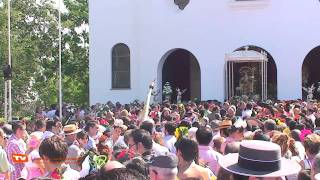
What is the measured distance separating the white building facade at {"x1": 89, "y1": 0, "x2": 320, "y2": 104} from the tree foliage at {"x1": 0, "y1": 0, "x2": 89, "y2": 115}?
5.58m

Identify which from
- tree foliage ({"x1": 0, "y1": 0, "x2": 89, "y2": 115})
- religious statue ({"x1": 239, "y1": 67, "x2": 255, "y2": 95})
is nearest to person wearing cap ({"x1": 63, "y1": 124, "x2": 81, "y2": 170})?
religious statue ({"x1": 239, "y1": 67, "x2": 255, "y2": 95})

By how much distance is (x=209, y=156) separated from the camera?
23.9 ft

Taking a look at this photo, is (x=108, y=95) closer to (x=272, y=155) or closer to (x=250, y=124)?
(x=250, y=124)

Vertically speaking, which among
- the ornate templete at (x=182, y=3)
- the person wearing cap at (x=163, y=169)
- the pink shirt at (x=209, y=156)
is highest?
the ornate templete at (x=182, y=3)

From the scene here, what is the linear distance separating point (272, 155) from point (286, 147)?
10.4 feet

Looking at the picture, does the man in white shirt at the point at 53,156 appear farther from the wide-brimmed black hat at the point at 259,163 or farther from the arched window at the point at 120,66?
the arched window at the point at 120,66

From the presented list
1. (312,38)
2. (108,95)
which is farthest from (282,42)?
(108,95)

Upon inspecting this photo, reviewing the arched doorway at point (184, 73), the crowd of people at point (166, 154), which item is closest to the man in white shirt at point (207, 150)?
the crowd of people at point (166, 154)

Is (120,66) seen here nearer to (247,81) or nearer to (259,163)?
(247,81)

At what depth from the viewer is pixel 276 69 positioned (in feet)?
86.9

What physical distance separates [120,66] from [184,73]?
3.70 metres

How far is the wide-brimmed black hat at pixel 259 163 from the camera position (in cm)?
367

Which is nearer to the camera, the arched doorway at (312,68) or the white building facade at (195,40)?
the white building facade at (195,40)

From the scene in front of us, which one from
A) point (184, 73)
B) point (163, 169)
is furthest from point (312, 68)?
point (163, 169)
